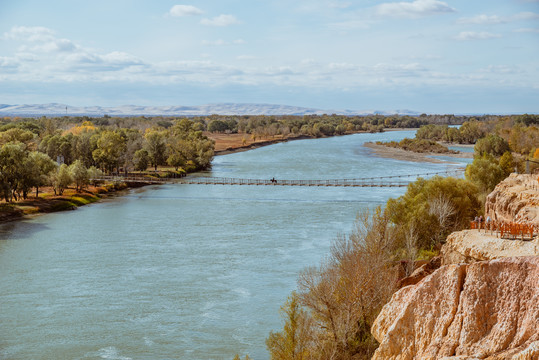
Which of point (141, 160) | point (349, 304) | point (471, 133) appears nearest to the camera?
point (349, 304)

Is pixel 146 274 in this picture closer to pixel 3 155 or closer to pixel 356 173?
pixel 3 155

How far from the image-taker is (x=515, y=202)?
2147cm

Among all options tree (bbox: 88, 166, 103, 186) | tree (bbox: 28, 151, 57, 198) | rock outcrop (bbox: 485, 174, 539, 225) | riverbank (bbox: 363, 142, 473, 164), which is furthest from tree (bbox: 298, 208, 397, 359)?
riverbank (bbox: 363, 142, 473, 164)

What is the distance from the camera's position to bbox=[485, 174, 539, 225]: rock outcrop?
19798 mm

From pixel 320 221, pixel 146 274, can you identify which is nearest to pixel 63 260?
pixel 146 274

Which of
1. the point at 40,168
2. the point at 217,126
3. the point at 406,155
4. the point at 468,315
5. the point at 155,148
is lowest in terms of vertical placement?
the point at 468,315

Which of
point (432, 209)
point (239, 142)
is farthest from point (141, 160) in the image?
point (239, 142)

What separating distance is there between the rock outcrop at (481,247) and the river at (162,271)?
7.31m

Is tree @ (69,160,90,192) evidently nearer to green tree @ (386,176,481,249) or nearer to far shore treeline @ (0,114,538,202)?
far shore treeline @ (0,114,538,202)

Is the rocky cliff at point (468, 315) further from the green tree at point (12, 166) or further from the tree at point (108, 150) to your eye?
the tree at point (108, 150)

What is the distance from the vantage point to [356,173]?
69.4m

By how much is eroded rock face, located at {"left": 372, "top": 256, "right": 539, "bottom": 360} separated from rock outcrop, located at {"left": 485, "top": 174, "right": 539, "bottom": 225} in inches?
293

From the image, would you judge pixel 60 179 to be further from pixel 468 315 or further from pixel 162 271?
pixel 468 315

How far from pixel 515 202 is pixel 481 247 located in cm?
659
